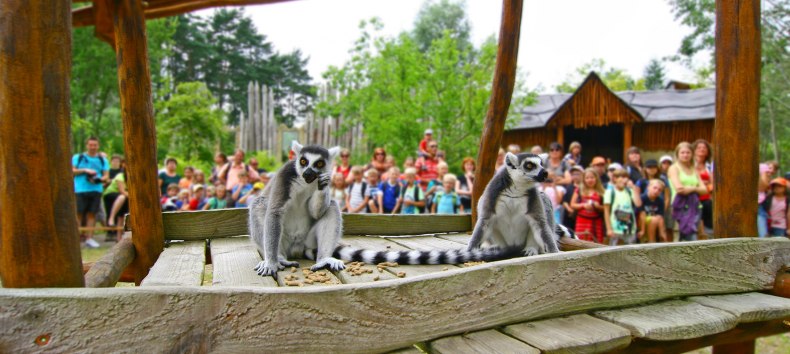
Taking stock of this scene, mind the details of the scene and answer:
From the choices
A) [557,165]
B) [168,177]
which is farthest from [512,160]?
[168,177]

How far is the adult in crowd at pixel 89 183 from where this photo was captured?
27.5ft

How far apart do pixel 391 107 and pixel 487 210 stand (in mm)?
10659

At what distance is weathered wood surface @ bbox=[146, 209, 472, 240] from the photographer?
3463 millimetres

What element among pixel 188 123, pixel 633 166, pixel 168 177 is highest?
pixel 188 123

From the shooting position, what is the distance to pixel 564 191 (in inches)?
253

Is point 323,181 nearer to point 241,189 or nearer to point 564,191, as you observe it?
point 564,191

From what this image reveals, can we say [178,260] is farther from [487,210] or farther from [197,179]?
[197,179]

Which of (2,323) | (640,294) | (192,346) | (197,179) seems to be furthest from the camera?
(197,179)

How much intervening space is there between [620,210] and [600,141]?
15.4 m

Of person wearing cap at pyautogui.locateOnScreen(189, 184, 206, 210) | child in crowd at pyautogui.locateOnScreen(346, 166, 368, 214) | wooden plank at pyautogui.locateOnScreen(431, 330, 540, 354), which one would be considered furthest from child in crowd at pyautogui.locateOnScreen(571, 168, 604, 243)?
person wearing cap at pyautogui.locateOnScreen(189, 184, 206, 210)

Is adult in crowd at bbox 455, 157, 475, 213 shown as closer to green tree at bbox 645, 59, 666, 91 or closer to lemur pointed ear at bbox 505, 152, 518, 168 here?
lemur pointed ear at bbox 505, 152, 518, 168

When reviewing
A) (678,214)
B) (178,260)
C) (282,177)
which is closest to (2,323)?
(178,260)

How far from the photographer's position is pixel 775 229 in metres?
6.23

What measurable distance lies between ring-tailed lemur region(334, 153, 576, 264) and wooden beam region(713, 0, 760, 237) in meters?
0.88
